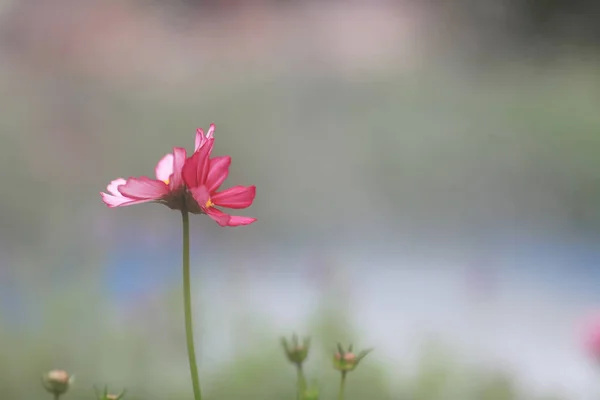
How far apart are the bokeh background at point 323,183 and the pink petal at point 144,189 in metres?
0.40

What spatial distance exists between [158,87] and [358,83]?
1.04 ft

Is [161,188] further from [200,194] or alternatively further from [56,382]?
[56,382]

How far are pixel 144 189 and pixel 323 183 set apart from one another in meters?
0.46

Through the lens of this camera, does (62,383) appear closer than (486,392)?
Yes

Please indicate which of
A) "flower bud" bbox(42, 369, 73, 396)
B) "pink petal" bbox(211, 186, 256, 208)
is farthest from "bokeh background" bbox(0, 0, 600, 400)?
"pink petal" bbox(211, 186, 256, 208)

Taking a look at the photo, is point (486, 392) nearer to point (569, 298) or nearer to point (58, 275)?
point (569, 298)

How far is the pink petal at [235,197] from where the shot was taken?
530mm

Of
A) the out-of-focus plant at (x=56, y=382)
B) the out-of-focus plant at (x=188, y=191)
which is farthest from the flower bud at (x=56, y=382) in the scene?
the out-of-focus plant at (x=188, y=191)

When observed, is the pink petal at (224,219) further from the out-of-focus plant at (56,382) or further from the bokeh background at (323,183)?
the bokeh background at (323,183)

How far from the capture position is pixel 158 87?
906mm

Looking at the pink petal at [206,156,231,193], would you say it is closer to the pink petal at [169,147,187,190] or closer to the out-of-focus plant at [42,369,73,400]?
the pink petal at [169,147,187,190]

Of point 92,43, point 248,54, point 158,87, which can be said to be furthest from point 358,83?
point 92,43

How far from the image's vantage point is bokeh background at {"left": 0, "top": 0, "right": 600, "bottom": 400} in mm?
873

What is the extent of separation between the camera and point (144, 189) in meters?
0.49
